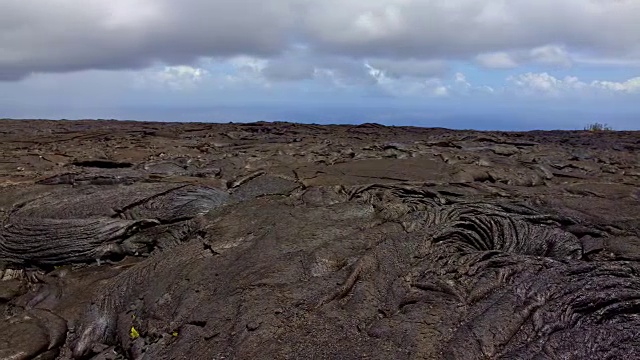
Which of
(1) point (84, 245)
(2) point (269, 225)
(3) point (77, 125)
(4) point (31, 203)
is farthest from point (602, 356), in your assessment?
(3) point (77, 125)

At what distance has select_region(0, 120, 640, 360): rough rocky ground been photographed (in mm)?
4652

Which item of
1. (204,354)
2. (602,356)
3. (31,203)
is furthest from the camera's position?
(31,203)

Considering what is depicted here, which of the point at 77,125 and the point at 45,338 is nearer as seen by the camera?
the point at 45,338

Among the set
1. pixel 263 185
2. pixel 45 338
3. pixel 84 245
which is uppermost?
pixel 263 185

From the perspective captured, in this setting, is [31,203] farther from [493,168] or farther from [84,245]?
[493,168]

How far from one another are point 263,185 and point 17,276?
3.93 m

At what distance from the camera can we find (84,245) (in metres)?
7.25

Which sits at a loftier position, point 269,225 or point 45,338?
point 269,225

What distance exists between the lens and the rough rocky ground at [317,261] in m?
4.65

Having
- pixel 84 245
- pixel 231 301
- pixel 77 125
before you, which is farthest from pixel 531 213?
pixel 77 125

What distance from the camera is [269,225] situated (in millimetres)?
7023

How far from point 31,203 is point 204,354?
16.5 ft

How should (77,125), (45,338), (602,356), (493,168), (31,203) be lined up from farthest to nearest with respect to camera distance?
(77,125) → (493,168) → (31,203) → (45,338) → (602,356)

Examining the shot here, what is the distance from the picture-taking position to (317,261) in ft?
19.3
